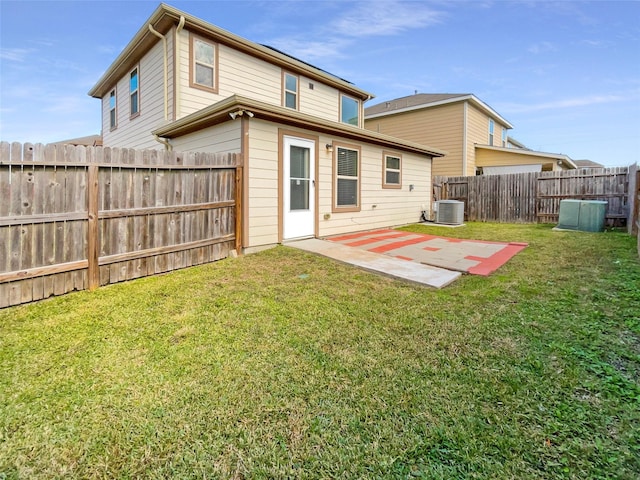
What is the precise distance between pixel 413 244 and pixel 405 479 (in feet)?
20.2

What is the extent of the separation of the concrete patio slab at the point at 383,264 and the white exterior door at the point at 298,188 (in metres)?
0.40

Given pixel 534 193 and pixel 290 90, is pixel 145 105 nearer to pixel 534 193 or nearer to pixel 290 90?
pixel 290 90

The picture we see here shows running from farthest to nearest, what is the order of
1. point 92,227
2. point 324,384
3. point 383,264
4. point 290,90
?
point 290,90
point 383,264
point 92,227
point 324,384

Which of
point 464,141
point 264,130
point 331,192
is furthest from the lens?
point 464,141

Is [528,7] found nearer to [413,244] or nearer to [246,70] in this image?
[413,244]

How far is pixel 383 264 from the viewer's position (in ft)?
17.6

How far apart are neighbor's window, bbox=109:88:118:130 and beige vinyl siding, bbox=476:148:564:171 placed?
16.1 metres

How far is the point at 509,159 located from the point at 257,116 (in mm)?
14319

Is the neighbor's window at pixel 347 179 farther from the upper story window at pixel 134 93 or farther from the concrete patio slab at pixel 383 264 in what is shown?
the upper story window at pixel 134 93

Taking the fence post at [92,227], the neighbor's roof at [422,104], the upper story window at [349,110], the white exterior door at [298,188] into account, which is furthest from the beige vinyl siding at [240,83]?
the neighbor's roof at [422,104]

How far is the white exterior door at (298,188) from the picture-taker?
22.3 feet

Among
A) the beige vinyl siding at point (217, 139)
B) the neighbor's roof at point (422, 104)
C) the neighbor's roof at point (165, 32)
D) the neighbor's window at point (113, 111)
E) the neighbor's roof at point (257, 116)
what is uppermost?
the neighbor's roof at point (422, 104)

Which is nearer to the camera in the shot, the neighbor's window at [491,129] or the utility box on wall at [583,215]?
the utility box on wall at [583,215]

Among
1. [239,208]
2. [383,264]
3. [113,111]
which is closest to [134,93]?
[113,111]
